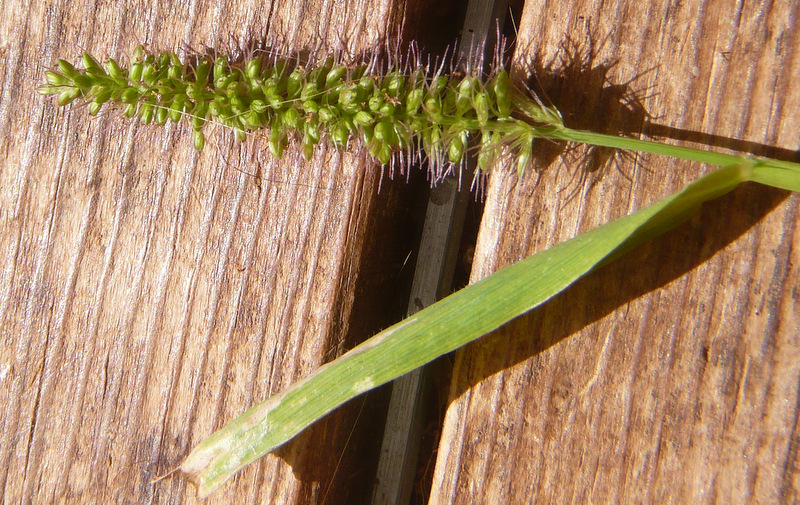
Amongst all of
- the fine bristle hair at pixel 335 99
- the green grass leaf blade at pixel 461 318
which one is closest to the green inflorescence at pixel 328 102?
the fine bristle hair at pixel 335 99

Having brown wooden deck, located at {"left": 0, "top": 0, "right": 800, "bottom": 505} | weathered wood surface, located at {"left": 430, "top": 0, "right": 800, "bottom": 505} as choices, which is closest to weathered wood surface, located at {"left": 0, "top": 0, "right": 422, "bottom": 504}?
brown wooden deck, located at {"left": 0, "top": 0, "right": 800, "bottom": 505}

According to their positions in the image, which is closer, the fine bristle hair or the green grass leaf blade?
the green grass leaf blade

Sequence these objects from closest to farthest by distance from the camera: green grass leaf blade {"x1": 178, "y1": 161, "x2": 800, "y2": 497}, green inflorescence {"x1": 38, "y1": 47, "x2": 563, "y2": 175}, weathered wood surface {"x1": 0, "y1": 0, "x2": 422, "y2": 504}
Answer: green grass leaf blade {"x1": 178, "y1": 161, "x2": 800, "y2": 497} → green inflorescence {"x1": 38, "y1": 47, "x2": 563, "y2": 175} → weathered wood surface {"x1": 0, "y1": 0, "x2": 422, "y2": 504}

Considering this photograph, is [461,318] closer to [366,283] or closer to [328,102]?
[366,283]

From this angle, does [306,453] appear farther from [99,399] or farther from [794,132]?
[794,132]

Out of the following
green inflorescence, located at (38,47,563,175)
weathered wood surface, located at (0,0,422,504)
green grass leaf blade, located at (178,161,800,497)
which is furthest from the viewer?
weathered wood surface, located at (0,0,422,504)

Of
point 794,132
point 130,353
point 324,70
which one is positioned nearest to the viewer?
point 794,132

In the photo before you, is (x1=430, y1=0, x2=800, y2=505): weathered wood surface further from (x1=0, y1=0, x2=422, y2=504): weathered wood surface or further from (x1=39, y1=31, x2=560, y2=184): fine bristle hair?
(x1=0, y1=0, x2=422, y2=504): weathered wood surface

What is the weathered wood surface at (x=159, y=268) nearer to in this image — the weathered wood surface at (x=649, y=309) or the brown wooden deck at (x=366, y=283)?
the brown wooden deck at (x=366, y=283)

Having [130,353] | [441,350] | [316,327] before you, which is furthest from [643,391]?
[130,353]
